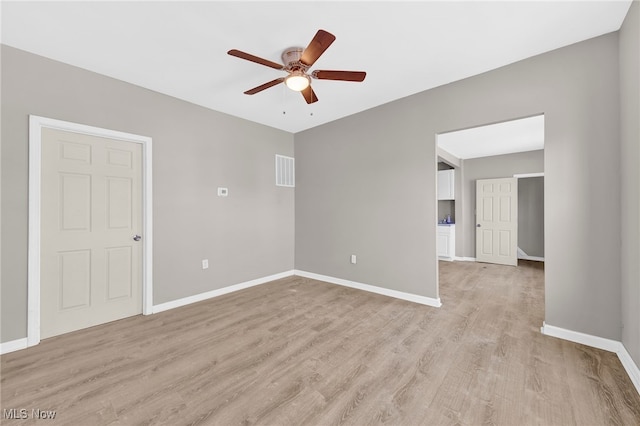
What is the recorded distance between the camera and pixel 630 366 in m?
1.92

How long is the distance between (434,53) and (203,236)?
3.63m

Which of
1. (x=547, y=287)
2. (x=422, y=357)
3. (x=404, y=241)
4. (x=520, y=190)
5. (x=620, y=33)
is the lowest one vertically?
(x=422, y=357)

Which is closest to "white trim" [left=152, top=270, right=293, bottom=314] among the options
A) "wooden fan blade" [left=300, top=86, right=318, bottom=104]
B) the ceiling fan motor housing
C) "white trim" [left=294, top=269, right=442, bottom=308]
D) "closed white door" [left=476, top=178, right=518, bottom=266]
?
"white trim" [left=294, top=269, right=442, bottom=308]

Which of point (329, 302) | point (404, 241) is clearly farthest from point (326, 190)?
point (329, 302)

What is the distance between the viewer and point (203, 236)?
372 cm

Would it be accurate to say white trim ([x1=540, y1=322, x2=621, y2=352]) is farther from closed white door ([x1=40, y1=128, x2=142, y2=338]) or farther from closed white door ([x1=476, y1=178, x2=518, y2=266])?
closed white door ([x1=40, y1=128, x2=142, y2=338])

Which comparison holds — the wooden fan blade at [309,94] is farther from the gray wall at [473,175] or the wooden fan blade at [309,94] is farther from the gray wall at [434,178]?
the gray wall at [473,175]

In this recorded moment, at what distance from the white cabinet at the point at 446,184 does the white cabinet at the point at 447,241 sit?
31.6 inches

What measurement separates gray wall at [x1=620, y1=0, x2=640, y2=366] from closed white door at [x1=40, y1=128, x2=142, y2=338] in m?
4.74

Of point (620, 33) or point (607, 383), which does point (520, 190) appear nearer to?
point (620, 33)

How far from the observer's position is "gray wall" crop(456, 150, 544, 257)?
5.96 meters

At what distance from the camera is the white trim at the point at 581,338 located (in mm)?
2223

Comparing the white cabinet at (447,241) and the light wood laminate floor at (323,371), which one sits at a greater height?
the white cabinet at (447,241)

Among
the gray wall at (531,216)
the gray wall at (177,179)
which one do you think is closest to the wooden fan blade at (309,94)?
the gray wall at (177,179)
